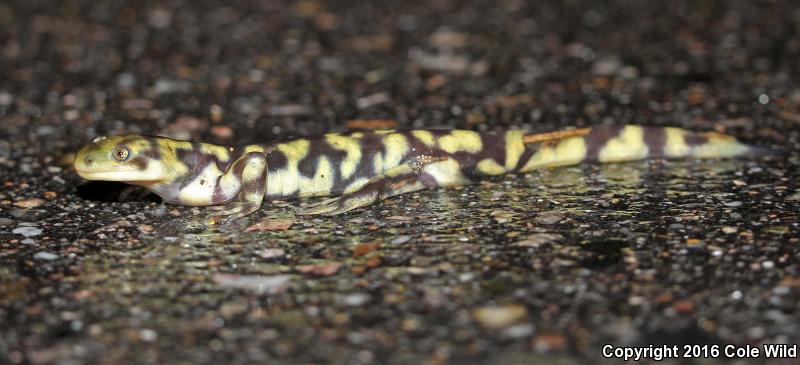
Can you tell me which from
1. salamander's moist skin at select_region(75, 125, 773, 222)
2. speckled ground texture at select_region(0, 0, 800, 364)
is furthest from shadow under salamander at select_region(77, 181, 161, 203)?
salamander's moist skin at select_region(75, 125, 773, 222)

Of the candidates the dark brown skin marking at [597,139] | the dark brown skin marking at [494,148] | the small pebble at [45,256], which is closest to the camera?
the small pebble at [45,256]

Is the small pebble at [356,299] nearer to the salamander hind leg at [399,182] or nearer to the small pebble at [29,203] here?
the salamander hind leg at [399,182]

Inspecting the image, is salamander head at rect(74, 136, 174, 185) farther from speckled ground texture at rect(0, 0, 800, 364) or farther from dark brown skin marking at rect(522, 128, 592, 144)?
dark brown skin marking at rect(522, 128, 592, 144)

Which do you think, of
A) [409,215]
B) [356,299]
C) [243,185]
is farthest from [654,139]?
[356,299]

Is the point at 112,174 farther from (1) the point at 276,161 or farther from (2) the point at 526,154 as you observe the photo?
(2) the point at 526,154

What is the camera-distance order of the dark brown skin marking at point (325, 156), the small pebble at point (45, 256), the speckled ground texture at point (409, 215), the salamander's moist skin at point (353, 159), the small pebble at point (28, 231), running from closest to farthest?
the speckled ground texture at point (409, 215) → the small pebble at point (45, 256) → the small pebble at point (28, 231) → the salamander's moist skin at point (353, 159) → the dark brown skin marking at point (325, 156)

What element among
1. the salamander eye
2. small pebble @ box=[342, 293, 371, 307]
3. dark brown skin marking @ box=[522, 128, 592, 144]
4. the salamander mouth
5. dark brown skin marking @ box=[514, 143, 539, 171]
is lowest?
small pebble @ box=[342, 293, 371, 307]

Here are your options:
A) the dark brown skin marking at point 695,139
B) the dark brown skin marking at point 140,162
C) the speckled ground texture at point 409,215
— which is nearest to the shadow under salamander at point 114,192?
the speckled ground texture at point 409,215

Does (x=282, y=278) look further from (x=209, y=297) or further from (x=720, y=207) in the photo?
(x=720, y=207)
